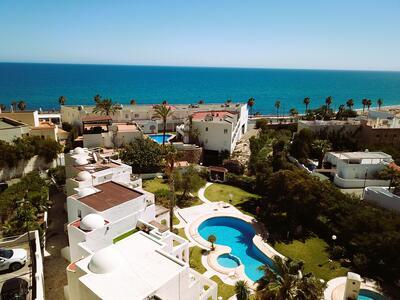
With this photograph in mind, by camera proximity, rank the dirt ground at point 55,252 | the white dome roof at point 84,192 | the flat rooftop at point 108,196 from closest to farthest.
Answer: the dirt ground at point 55,252 → the flat rooftop at point 108,196 → the white dome roof at point 84,192

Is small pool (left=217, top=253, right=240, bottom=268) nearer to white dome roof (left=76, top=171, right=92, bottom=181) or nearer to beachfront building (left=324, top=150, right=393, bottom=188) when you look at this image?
white dome roof (left=76, top=171, right=92, bottom=181)

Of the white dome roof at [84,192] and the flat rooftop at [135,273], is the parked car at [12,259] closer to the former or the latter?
the white dome roof at [84,192]

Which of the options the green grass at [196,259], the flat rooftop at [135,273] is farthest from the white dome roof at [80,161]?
the flat rooftop at [135,273]

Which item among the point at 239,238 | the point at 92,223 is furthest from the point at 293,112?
the point at 92,223

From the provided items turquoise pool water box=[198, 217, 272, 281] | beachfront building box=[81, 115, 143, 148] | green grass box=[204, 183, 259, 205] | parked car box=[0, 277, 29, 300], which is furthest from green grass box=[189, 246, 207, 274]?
beachfront building box=[81, 115, 143, 148]

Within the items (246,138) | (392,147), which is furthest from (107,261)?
(246,138)

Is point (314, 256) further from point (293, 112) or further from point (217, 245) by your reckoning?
point (293, 112)
